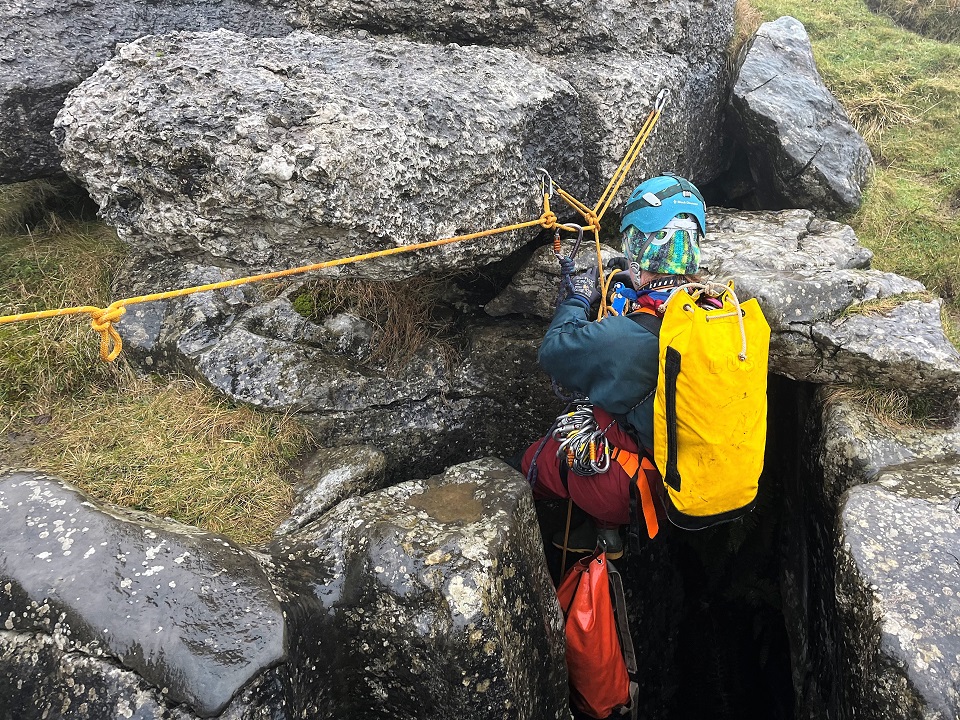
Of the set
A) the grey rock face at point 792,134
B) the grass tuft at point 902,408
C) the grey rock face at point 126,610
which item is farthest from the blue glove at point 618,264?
the grey rock face at point 126,610

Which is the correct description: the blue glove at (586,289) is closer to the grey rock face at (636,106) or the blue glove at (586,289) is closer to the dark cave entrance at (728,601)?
the grey rock face at (636,106)

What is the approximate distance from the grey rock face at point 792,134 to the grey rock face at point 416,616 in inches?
216

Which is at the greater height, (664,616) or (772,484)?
(772,484)

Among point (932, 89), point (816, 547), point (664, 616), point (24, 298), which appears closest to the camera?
point (816, 547)

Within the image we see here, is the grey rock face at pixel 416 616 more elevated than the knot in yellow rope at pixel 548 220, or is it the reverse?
the knot in yellow rope at pixel 548 220

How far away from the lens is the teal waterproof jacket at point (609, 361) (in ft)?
14.1

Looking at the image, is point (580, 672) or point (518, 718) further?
point (580, 672)

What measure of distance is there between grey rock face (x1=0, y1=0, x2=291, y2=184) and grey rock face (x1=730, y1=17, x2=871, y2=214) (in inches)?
202

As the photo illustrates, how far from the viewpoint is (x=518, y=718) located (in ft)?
14.0

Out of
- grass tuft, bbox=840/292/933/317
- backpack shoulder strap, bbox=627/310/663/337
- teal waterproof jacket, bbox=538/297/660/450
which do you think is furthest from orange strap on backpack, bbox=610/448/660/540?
grass tuft, bbox=840/292/933/317

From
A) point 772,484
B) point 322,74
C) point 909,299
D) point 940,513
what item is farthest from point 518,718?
point 322,74

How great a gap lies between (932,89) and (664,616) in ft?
27.2

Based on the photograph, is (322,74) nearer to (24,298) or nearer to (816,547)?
(24,298)

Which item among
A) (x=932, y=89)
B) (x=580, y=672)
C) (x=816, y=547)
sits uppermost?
(x=932, y=89)
